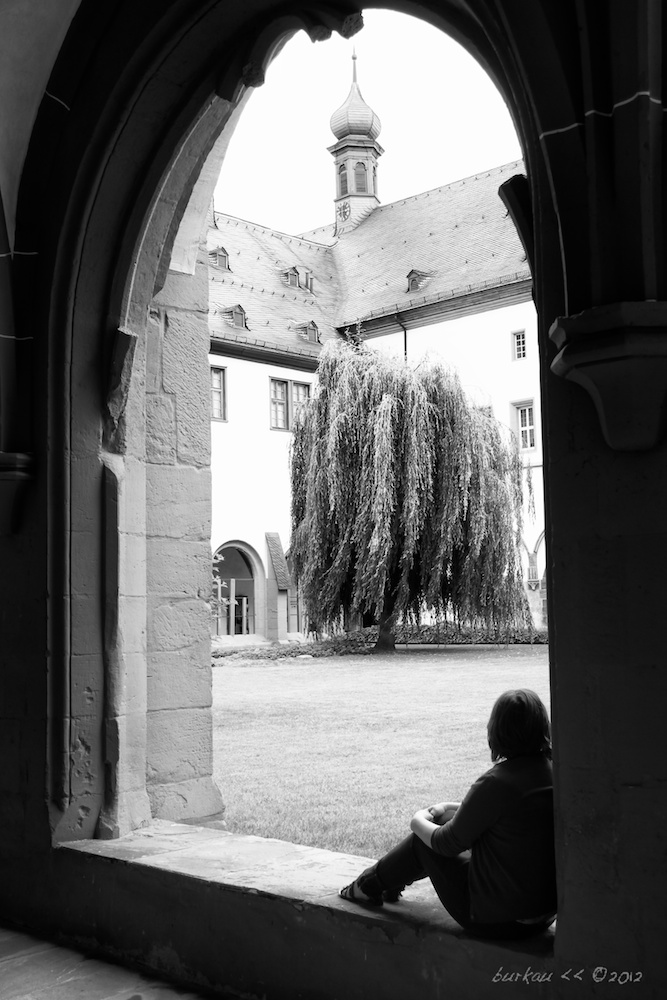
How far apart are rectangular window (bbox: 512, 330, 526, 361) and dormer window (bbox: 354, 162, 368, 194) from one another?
1037cm

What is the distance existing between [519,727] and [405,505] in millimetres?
13680

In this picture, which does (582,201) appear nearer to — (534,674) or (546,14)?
(546,14)

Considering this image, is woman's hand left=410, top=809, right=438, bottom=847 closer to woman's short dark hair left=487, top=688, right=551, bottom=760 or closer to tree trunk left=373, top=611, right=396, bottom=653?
woman's short dark hair left=487, top=688, right=551, bottom=760

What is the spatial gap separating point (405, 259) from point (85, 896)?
901 inches

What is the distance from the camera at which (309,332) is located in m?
23.0

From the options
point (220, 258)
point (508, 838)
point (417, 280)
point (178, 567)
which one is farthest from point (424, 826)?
point (417, 280)

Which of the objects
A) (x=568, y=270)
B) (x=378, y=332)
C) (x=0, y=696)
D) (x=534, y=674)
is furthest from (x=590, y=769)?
(x=378, y=332)


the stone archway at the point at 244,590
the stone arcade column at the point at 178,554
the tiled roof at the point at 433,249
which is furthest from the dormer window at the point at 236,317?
the stone arcade column at the point at 178,554

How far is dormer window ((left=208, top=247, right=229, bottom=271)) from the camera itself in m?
22.5

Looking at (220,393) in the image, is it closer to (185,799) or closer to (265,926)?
(185,799)

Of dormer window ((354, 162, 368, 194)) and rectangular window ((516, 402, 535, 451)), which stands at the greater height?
dormer window ((354, 162, 368, 194))

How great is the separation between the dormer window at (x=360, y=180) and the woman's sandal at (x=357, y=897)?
2904 centimetres

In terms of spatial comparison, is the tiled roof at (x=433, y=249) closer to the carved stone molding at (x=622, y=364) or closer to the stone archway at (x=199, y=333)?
the stone archway at (x=199, y=333)

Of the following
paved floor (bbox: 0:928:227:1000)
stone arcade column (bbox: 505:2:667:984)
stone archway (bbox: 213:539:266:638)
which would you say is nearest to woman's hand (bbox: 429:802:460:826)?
stone arcade column (bbox: 505:2:667:984)
